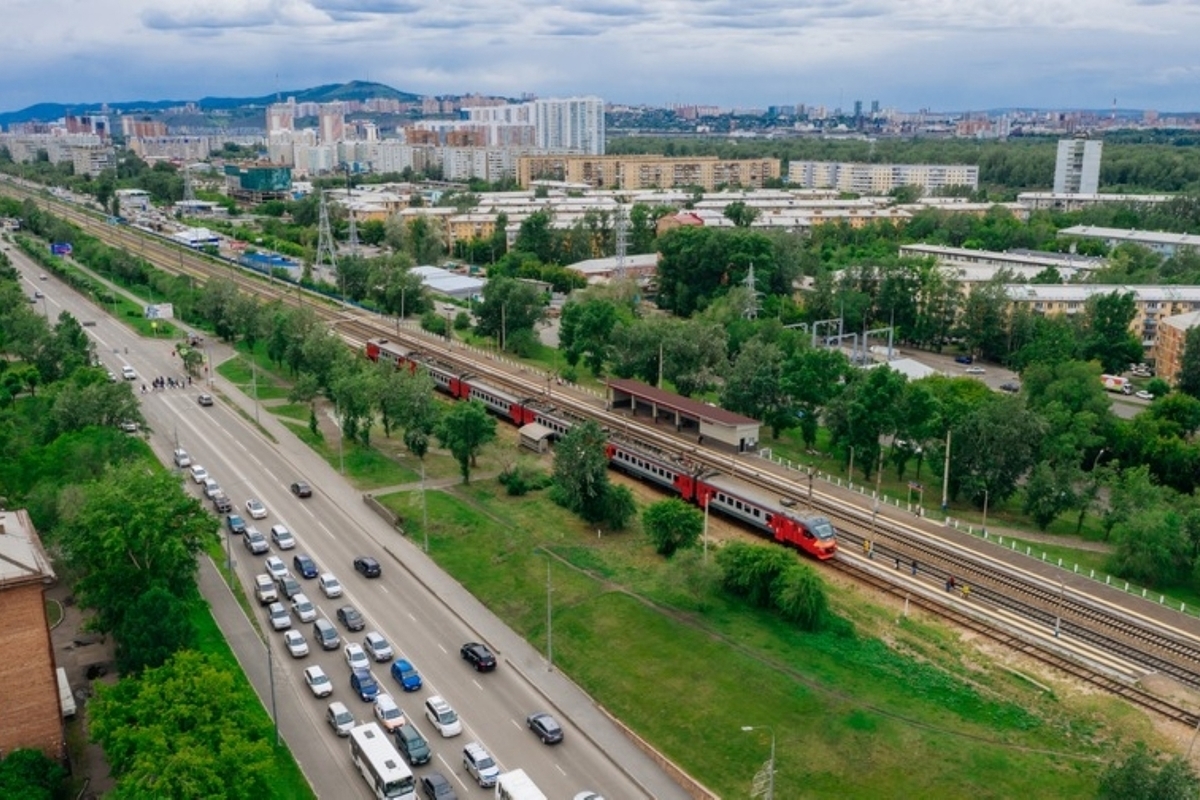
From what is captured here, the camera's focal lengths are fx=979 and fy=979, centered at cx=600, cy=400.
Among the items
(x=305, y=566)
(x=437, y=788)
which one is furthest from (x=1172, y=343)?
(x=437, y=788)

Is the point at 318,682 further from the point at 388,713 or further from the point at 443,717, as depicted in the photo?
the point at 443,717

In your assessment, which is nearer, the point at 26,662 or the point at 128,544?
the point at 26,662

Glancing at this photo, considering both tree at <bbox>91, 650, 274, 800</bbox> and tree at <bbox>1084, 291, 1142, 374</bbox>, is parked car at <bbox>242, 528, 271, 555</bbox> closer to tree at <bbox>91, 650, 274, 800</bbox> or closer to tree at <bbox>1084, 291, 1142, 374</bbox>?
tree at <bbox>91, 650, 274, 800</bbox>

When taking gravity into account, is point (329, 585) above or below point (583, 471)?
below

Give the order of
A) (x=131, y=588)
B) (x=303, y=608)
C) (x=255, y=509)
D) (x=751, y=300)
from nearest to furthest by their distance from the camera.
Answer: (x=131, y=588), (x=303, y=608), (x=255, y=509), (x=751, y=300)

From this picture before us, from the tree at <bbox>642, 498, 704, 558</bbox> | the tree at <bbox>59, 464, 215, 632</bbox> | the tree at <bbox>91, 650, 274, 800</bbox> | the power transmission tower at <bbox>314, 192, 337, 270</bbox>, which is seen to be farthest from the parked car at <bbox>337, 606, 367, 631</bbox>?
the power transmission tower at <bbox>314, 192, 337, 270</bbox>

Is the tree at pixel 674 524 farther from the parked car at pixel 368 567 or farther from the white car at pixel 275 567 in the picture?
the white car at pixel 275 567
